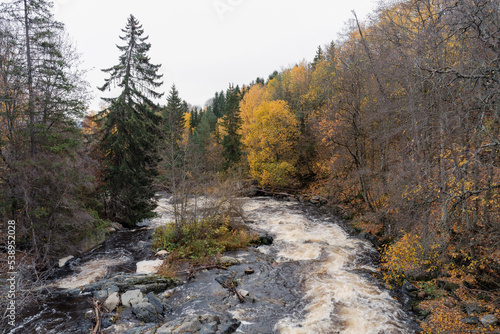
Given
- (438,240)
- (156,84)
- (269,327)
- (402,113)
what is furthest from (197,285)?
(156,84)

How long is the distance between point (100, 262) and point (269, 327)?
883 centimetres

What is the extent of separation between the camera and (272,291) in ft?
32.1

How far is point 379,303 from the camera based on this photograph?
860 cm

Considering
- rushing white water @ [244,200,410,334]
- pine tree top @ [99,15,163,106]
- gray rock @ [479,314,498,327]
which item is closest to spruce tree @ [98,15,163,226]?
pine tree top @ [99,15,163,106]

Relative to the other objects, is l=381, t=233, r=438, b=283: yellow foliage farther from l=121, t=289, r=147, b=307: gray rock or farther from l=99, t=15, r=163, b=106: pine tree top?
l=99, t=15, r=163, b=106: pine tree top

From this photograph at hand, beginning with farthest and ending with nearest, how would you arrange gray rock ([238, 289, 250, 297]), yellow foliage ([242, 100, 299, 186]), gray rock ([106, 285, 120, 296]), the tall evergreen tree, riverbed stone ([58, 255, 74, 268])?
the tall evergreen tree → yellow foliage ([242, 100, 299, 186]) → riverbed stone ([58, 255, 74, 268]) → gray rock ([238, 289, 250, 297]) → gray rock ([106, 285, 120, 296])

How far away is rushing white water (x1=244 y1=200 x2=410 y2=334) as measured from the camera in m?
7.59

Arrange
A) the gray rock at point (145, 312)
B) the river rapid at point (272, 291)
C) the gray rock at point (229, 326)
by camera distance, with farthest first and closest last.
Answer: the gray rock at point (145, 312)
the river rapid at point (272, 291)
the gray rock at point (229, 326)

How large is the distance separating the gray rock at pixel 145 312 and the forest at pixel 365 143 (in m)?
3.89

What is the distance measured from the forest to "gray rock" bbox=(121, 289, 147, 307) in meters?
3.26

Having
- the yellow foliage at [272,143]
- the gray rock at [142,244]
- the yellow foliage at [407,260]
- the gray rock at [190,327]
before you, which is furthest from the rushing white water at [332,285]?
the yellow foliage at [272,143]

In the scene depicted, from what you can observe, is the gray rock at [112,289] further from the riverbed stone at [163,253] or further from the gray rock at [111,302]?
the riverbed stone at [163,253]

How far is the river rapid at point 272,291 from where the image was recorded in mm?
7582

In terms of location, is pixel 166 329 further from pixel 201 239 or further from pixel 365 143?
pixel 365 143
